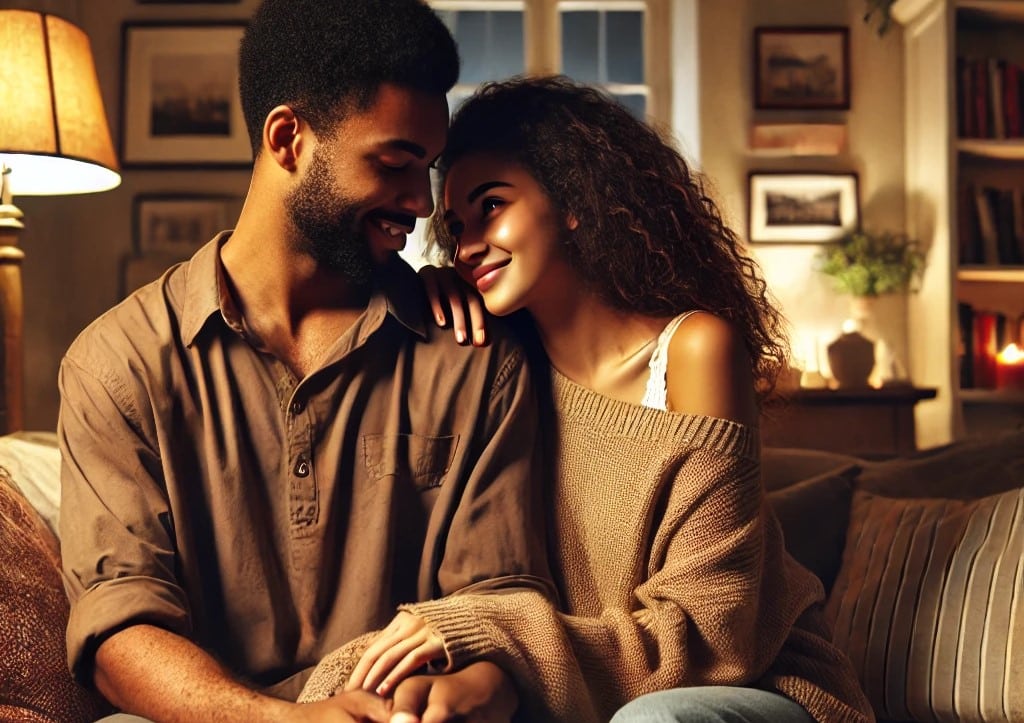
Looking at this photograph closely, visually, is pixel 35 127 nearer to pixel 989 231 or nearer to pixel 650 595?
pixel 650 595

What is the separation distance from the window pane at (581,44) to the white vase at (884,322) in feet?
4.83

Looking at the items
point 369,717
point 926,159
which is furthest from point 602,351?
point 926,159

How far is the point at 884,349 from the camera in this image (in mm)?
4156

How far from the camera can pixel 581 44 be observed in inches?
185

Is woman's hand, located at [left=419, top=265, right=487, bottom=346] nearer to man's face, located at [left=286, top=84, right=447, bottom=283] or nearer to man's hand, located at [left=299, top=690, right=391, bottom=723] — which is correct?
man's face, located at [left=286, top=84, right=447, bottom=283]

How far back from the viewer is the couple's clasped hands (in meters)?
1.12

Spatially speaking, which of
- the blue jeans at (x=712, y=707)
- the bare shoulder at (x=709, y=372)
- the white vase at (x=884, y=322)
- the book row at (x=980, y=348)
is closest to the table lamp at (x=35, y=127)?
the bare shoulder at (x=709, y=372)

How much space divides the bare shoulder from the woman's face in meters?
0.19

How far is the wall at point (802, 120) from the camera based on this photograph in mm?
4473

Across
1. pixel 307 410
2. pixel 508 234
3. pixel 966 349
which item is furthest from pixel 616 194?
pixel 966 349

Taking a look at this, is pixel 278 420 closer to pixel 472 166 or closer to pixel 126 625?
pixel 126 625

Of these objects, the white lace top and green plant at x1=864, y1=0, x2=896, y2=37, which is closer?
the white lace top

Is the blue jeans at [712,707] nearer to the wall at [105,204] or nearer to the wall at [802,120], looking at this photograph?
the wall at [802,120]

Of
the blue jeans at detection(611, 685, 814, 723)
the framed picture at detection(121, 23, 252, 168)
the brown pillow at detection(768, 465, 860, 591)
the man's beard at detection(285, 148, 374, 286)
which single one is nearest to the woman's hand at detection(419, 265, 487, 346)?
the man's beard at detection(285, 148, 374, 286)
